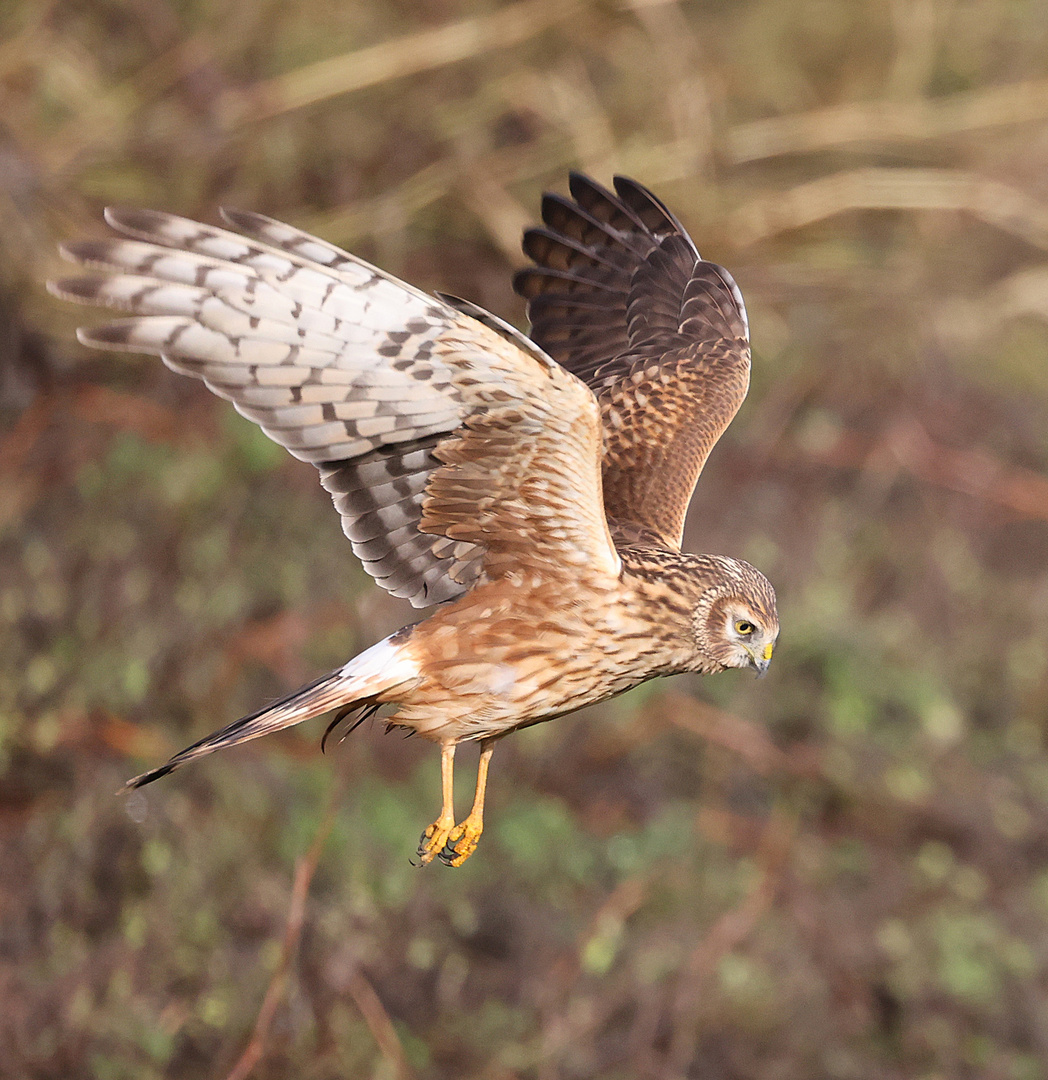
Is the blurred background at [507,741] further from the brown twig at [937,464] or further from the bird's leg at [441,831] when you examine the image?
the bird's leg at [441,831]

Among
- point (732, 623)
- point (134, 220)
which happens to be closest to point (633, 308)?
point (732, 623)

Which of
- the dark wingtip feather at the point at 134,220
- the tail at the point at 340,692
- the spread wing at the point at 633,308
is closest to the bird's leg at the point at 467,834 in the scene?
the tail at the point at 340,692

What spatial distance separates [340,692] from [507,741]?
16.0 ft

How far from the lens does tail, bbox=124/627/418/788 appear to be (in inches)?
117

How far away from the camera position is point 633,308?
14.8 feet

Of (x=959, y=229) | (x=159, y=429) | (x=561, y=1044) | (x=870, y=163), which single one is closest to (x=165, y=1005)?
(x=561, y=1044)

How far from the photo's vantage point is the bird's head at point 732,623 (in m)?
3.33

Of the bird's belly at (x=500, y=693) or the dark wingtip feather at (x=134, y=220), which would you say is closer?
the dark wingtip feather at (x=134, y=220)

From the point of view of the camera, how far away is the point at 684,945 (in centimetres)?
747

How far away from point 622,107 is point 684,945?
5435 millimetres

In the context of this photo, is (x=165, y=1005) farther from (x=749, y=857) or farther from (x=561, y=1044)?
(x=749, y=857)

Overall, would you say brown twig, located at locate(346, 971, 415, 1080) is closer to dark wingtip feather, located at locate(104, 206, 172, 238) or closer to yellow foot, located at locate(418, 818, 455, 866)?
yellow foot, located at locate(418, 818, 455, 866)

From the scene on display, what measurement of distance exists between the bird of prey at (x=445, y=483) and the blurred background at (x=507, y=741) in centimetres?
293

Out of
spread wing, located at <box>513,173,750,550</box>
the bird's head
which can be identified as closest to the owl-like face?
the bird's head
